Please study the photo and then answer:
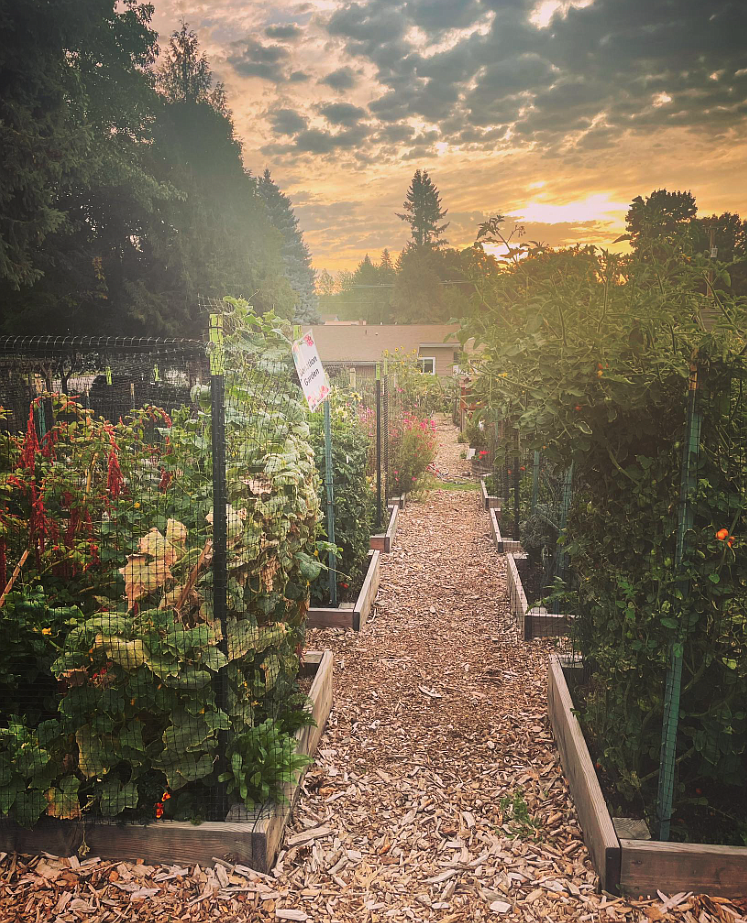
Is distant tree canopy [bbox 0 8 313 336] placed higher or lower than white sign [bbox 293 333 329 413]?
higher

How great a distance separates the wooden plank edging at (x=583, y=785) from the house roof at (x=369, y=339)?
31.4m

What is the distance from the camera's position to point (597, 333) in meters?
2.25

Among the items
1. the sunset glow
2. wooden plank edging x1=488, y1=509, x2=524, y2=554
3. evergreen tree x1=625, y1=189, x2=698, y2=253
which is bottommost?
wooden plank edging x1=488, y1=509, x2=524, y2=554

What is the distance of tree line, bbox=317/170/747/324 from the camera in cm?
248

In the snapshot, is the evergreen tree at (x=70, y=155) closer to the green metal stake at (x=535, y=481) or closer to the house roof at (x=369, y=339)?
the house roof at (x=369, y=339)

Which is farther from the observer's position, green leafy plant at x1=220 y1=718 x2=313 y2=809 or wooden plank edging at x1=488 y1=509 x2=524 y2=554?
wooden plank edging at x1=488 y1=509 x2=524 y2=554

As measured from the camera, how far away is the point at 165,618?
7.70ft

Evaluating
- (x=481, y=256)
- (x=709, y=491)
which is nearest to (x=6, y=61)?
(x=481, y=256)

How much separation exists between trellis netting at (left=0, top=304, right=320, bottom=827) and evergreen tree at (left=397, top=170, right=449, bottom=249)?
57646mm

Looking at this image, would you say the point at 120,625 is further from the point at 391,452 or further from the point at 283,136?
the point at 283,136

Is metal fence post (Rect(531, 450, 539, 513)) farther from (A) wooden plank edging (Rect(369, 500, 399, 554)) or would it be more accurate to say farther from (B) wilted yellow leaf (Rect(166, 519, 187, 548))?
(B) wilted yellow leaf (Rect(166, 519, 187, 548))

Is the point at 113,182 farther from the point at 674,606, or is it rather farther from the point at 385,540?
the point at 674,606

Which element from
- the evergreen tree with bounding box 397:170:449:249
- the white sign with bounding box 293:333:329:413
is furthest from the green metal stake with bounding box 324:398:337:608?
the evergreen tree with bounding box 397:170:449:249

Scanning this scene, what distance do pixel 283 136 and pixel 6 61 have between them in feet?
71.6
